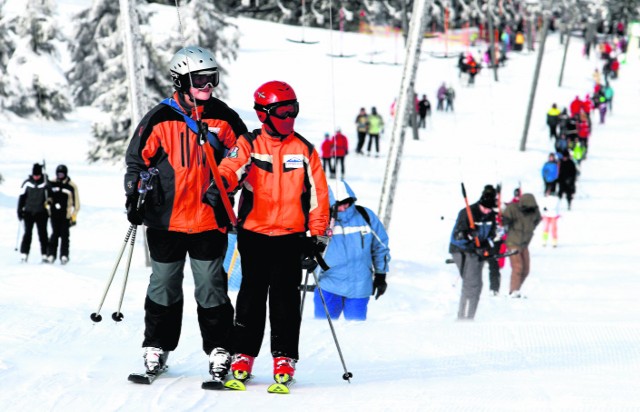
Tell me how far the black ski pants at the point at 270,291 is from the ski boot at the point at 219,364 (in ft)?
0.38

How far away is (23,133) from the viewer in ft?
130

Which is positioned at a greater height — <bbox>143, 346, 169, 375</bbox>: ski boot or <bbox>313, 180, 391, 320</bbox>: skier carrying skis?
<bbox>143, 346, 169, 375</bbox>: ski boot

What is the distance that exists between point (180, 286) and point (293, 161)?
91 centimetres

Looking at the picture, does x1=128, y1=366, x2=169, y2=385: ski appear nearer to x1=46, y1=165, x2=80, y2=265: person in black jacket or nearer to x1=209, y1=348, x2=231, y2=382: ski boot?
x1=209, y1=348, x2=231, y2=382: ski boot

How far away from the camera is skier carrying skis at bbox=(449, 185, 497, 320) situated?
41.6ft

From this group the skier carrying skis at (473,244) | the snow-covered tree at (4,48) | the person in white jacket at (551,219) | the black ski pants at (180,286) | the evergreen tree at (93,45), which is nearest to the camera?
the black ski pants at (180,286)

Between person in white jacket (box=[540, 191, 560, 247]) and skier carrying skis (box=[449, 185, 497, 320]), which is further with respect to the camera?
person in white jacket (box=[540, 191, 560, 247])

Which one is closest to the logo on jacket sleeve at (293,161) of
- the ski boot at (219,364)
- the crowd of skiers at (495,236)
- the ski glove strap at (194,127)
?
the ski glove strap at (194,127)

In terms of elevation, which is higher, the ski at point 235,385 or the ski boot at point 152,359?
the ski boot at point 152,359

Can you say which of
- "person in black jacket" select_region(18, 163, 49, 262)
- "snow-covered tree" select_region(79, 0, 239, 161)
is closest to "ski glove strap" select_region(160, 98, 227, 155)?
"person in black jacket" select_region(18, 163, 49, 262)

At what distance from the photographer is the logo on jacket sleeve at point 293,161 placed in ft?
20.0

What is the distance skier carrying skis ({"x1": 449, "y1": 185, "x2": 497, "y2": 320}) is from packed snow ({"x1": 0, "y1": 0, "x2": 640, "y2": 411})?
0.47 meters

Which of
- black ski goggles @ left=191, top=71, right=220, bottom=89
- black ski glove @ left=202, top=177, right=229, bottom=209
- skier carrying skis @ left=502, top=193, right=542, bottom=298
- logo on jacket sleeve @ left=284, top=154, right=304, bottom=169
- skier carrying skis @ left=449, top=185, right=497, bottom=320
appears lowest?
skier carrying skis @ left=502, top=193, right=542, bottom=298

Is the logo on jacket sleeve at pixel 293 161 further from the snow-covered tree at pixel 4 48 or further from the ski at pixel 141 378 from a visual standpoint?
the snow-covered tree at pixel 4 48
